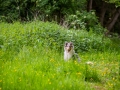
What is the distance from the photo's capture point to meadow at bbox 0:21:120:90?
5.86 meters

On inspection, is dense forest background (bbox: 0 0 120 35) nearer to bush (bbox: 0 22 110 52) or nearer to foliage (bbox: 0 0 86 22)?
foliage (bbox: 0 0 86 22)

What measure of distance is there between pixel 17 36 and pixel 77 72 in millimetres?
4006

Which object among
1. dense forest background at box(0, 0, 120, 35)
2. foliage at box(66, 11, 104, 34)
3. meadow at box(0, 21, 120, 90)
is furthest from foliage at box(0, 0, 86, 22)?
meadow at box(0, 21, 120, 90)

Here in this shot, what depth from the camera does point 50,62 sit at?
7371 mm

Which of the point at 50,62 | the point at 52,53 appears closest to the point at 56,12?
the point at 52,53

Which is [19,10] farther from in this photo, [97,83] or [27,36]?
[97,83]

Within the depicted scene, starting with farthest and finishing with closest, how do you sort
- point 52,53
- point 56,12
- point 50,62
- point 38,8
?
point 38,8 < point 56,12 < point 52,53 < point 50,62

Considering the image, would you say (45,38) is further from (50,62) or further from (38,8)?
(38,8)

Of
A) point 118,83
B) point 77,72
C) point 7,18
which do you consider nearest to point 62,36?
point 77,72

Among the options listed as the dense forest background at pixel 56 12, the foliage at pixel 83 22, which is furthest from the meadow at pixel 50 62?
the dense forest background at pixel 56 12

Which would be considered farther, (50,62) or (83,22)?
(83,22)

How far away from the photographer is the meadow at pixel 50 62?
19.2ft

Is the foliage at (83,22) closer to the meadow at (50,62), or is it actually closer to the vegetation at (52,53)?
the vegetation at (52,53)

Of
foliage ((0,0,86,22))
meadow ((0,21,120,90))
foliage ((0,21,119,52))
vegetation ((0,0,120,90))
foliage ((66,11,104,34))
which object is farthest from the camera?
foliage ((0,0,86,22))
